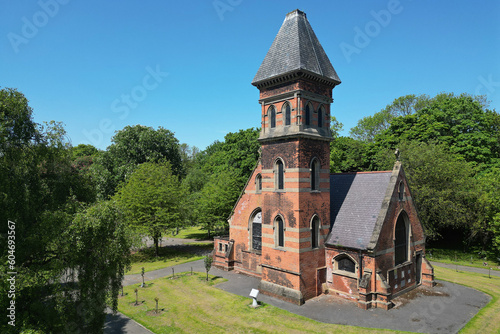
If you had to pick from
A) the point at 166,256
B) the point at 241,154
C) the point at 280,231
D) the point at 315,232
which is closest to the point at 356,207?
the point at 315,232

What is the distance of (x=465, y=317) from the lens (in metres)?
16.7

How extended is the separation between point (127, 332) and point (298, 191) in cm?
1270

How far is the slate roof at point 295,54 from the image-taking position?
20.0 meters

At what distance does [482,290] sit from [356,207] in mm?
10959

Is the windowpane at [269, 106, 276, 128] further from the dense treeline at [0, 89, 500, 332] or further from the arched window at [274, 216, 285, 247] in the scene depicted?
the dense treeline at [0, 89, 500, 332]

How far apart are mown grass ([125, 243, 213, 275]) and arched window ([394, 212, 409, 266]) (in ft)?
64.7

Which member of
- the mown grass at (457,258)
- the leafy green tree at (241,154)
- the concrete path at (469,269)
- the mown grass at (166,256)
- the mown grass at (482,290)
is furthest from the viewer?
the leafy green tree at (241,154)

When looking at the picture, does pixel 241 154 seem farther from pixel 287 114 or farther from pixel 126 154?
pixel 287 114

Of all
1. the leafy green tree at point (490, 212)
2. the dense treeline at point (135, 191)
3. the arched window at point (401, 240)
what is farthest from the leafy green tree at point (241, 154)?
the leafy green tree at point (490, 212)

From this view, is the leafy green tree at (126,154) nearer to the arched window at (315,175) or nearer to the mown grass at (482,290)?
the arched window at (315,175)

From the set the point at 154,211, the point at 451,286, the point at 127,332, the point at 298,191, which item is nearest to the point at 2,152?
the point at 127,332

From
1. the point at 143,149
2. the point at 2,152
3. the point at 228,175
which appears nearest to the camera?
the point at 2,152

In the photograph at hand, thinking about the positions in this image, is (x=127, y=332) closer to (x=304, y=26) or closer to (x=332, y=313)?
(x=332, y=313)

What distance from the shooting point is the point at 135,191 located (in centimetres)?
3136
